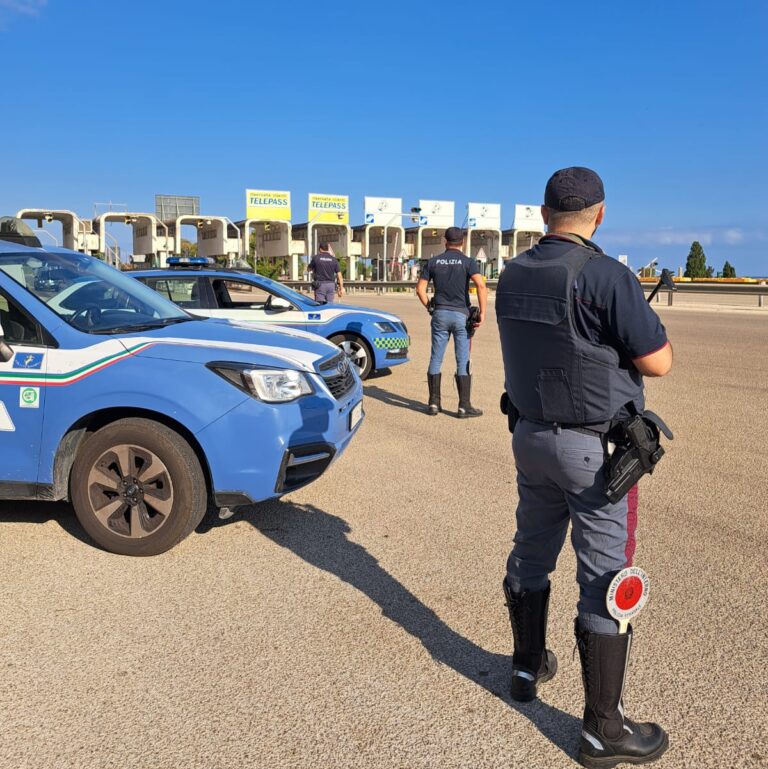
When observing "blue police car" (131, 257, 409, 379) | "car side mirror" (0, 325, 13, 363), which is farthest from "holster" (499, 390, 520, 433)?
"blue police car" (131, 257, 409, 379)

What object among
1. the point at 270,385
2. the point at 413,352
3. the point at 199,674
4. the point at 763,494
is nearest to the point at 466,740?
the point at 199,674

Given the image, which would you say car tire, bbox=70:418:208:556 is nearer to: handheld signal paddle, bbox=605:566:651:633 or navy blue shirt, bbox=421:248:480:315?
handheld signal paddle, bbox=605:566:651:633

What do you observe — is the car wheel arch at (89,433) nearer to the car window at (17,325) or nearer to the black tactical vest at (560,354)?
the car window at (17,325)

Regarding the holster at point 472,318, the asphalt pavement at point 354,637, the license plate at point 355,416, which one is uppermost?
the holster at point 472,318

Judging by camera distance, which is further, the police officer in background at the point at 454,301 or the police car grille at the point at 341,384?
the police officer in background at the point at 454,301

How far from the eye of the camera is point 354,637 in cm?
338

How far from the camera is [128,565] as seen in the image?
4137mm

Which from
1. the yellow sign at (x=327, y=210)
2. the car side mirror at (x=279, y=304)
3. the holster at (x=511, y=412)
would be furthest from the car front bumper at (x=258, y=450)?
the yellow sign at (x=327, y=210)

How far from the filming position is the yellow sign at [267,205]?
76.8m

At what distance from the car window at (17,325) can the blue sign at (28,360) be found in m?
0.08

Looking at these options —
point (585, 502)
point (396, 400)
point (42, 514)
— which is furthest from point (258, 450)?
point (396, 400)

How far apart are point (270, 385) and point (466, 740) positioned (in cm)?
225

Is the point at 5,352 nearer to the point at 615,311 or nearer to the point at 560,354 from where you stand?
the point at 560,354

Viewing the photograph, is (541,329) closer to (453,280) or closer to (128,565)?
(128,565)
